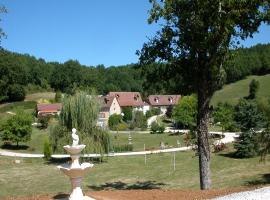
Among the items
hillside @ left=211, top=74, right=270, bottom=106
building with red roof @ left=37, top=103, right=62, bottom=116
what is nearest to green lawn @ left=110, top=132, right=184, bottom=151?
building with red roof @ left=37, top=103, right=62, bottom=116

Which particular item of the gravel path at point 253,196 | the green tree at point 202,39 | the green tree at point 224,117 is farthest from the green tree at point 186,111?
the gravel path at point 253,196

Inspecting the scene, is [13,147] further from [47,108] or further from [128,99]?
[128,99]

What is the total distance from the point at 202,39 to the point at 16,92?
296 feet

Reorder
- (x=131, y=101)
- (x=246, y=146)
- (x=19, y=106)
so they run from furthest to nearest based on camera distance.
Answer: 1. (x=19, y=106)
2. (x=131, y=101)
3. (x=246, y=146)

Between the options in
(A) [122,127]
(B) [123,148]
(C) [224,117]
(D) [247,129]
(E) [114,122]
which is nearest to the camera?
(D) [247,129]

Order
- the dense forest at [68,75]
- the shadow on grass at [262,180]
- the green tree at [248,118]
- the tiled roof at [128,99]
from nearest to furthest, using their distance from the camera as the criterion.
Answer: the shadow on grass at [262,180], the green tree at [248,118], the tiled roof at [128,99], the dense forest at [68,75]

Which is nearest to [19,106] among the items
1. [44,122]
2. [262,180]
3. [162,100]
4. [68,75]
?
[44,122]

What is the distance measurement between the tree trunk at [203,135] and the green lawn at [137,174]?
413cm

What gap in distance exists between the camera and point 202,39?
1691 centimetres

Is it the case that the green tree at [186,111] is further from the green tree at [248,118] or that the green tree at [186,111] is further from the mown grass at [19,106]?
the mown grass at [19,106]

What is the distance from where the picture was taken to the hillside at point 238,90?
95588 millimetres

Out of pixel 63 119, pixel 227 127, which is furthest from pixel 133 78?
pixel 63 119

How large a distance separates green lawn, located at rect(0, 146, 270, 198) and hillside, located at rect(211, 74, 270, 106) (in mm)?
58070

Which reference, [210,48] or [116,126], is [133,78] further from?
[210,48]
